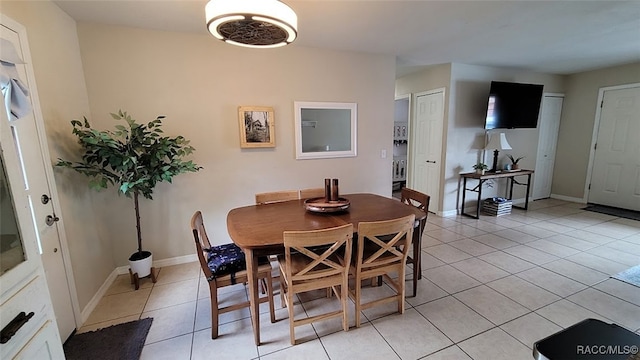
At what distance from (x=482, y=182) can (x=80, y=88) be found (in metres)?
5.57

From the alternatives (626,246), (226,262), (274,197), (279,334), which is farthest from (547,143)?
(226,262)

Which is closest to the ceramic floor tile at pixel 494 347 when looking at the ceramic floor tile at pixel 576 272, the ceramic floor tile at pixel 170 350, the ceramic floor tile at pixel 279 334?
the ceramic floor tile at pixel 279 334

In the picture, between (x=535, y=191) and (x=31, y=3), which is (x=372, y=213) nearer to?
(x=31, y=3)

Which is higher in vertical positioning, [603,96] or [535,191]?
[603,96]

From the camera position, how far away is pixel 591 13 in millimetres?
2404

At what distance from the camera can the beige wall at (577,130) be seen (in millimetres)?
4848

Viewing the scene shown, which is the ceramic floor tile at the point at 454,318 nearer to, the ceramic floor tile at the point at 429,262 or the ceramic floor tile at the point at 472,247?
the ceramic floor tile at the point at 429,262

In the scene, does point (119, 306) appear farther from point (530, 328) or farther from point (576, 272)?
point (576, 272)

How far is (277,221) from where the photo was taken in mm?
2059

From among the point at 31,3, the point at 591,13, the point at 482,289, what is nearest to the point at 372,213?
the point at 482,289

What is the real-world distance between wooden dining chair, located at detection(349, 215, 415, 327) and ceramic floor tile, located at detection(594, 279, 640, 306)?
199cm

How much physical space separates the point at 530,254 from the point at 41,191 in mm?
4680

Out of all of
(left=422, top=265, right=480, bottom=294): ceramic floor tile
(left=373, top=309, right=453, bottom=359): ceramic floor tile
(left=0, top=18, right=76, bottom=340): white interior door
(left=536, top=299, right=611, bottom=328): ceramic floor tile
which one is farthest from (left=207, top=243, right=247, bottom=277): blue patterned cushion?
(left=536, top=299, right=611, bottom=328): ceramic floor tile

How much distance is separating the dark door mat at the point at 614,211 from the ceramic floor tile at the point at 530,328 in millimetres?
4104
